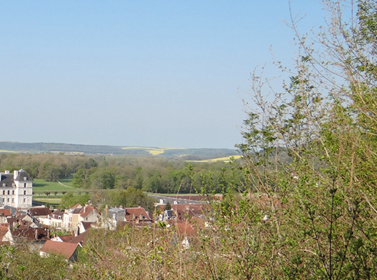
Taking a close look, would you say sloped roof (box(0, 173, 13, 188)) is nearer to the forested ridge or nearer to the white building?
the white building

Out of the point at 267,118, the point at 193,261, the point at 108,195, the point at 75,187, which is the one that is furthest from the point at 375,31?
the point at 75,187

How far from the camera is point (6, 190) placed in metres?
49.1

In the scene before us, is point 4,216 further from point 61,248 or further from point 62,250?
point 62,250

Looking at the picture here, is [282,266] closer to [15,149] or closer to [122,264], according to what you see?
[122,264]

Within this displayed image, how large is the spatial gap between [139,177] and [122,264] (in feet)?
172

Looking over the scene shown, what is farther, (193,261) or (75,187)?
(75,187)

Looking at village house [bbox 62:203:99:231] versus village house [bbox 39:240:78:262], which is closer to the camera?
village house [bbox 39:240:78:262]

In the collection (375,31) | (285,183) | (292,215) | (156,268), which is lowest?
(156,268)

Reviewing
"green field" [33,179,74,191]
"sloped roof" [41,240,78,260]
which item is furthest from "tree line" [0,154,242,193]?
"sloped roof" [41,240,78,260]

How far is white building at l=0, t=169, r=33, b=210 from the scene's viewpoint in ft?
158

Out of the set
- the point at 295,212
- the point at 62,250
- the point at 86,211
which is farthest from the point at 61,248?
the point at 86,211

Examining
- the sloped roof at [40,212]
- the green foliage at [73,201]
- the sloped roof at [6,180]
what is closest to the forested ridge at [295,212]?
the sloped roof at [40,212]

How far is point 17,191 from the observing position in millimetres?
48625

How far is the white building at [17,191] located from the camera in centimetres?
4828
